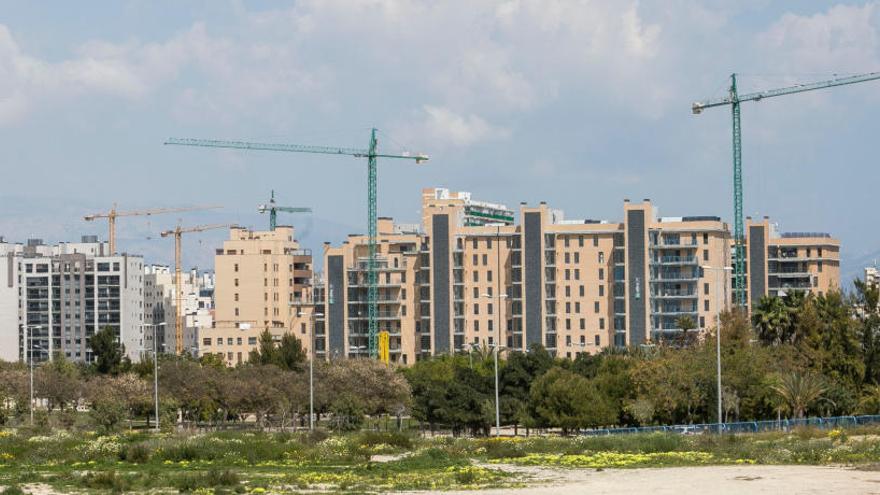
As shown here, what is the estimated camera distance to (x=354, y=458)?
72.3m

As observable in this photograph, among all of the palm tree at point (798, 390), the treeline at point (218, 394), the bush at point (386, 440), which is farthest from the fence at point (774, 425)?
the treeline at point (218, 394)

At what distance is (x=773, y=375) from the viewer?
97.6 m

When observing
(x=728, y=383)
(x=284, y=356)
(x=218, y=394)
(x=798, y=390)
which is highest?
(x=284, y=356)

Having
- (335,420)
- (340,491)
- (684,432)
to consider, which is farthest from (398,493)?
Result: (335,420)

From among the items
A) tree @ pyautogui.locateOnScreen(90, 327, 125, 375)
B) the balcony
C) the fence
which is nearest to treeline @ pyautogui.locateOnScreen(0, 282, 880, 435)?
tree @ pyautogui.locateOnScreen(90, 327, 125, 375)

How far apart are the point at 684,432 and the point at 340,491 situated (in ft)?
125

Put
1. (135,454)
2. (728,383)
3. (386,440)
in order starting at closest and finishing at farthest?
1. (135,454)
2. (386,440)
3. (728,383)

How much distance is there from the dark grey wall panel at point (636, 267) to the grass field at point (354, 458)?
4388 inches

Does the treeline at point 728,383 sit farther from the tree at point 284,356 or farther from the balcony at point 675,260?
the balcony at point 675,260

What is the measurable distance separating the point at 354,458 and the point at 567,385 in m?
34.1

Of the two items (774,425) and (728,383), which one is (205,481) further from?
(728,383)

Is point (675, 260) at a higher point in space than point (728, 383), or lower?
higher

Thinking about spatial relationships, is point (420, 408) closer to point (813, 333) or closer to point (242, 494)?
point (813, 333)

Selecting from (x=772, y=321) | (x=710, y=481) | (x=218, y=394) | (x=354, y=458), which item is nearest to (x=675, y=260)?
(x=772, y=321)
